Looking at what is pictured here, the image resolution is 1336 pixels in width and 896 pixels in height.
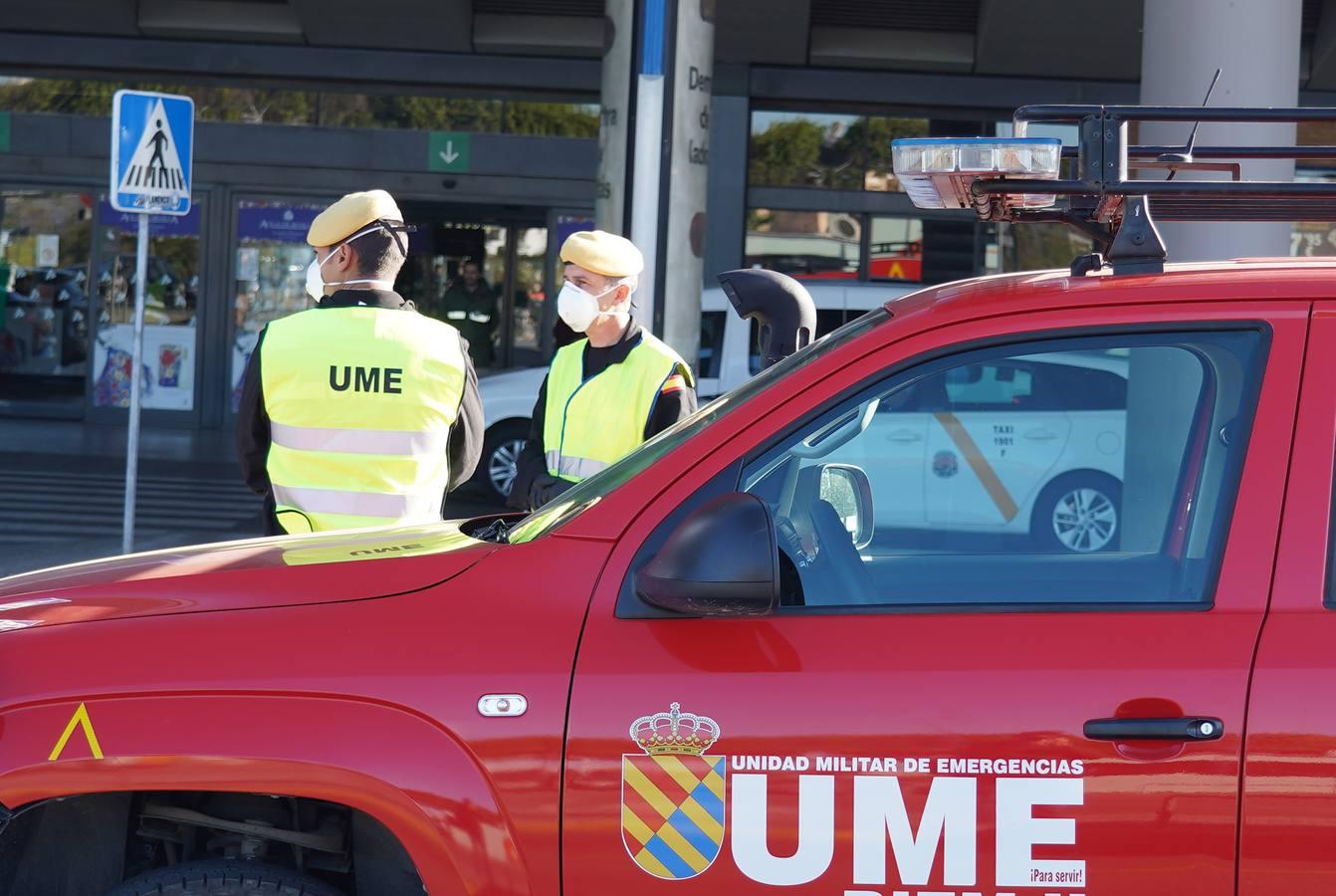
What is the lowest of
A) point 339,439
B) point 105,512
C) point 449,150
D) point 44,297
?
point 105,512

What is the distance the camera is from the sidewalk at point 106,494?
10.4m

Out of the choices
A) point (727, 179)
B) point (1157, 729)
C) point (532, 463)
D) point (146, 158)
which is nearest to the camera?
point (1157, 729)

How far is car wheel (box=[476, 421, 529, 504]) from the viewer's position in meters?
12.7

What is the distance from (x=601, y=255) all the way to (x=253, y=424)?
123 centimetres

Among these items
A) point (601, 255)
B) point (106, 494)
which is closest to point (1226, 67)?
point (601, 255)

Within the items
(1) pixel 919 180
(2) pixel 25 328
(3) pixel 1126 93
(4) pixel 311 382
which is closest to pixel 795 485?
(1) pixel 919 180

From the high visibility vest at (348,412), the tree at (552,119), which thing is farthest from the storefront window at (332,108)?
the high visibility vest at (348,412)

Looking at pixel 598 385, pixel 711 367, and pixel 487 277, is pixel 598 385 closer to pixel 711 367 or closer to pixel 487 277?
pixel 711 367

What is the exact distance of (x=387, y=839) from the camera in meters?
2.78

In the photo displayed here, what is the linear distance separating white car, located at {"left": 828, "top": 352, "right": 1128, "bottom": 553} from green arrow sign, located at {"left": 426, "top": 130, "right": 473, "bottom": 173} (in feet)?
48.5

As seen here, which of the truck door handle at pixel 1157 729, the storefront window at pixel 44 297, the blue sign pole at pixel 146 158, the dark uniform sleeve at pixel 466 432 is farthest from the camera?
the storefront window at pixel 44 297

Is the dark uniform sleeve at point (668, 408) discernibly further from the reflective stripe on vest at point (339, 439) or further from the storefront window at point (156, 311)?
the storefront window at point (156, 311)

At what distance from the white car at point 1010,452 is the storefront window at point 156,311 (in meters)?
16.1

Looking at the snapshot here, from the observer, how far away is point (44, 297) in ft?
59.9
